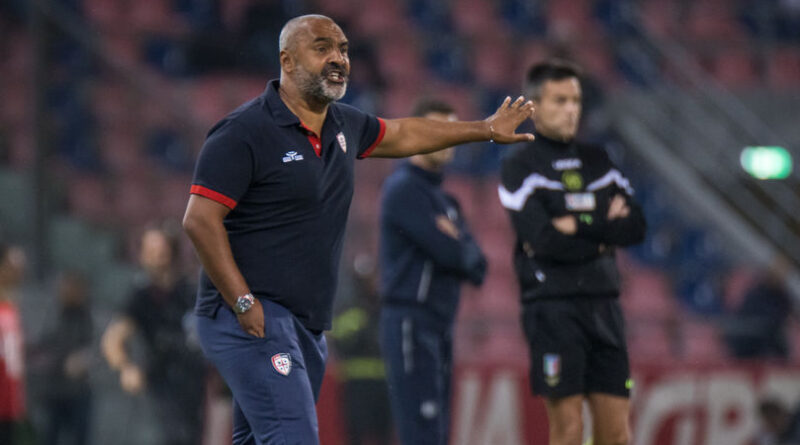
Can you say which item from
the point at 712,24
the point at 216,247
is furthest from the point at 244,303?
the point at 712,24

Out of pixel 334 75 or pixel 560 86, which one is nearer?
pixel 334 75

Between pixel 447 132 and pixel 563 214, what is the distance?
0.92 m

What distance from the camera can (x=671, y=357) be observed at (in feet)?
36.0

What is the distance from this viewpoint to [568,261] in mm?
5926

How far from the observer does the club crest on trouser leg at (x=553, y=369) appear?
584 centimetres

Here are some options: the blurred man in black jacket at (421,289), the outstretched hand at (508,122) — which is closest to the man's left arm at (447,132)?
the outstretched hand at (508,122)

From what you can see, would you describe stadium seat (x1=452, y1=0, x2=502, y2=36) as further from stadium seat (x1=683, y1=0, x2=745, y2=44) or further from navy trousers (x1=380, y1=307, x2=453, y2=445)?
navy trousers (x1=380, y1=307, x2=453, y2=445)

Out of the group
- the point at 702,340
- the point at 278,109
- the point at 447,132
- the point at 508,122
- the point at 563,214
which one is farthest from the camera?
the point at 702,340

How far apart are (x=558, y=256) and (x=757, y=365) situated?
4837 mm

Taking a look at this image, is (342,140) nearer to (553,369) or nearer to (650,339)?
(553,369)

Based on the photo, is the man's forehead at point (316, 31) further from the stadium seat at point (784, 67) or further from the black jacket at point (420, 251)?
the stadium seat at point (784, 67)

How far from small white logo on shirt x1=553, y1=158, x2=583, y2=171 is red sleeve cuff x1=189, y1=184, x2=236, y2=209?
2080 mm

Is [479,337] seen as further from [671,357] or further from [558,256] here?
[558,256]

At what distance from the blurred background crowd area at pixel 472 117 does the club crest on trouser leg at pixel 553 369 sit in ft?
14.0
